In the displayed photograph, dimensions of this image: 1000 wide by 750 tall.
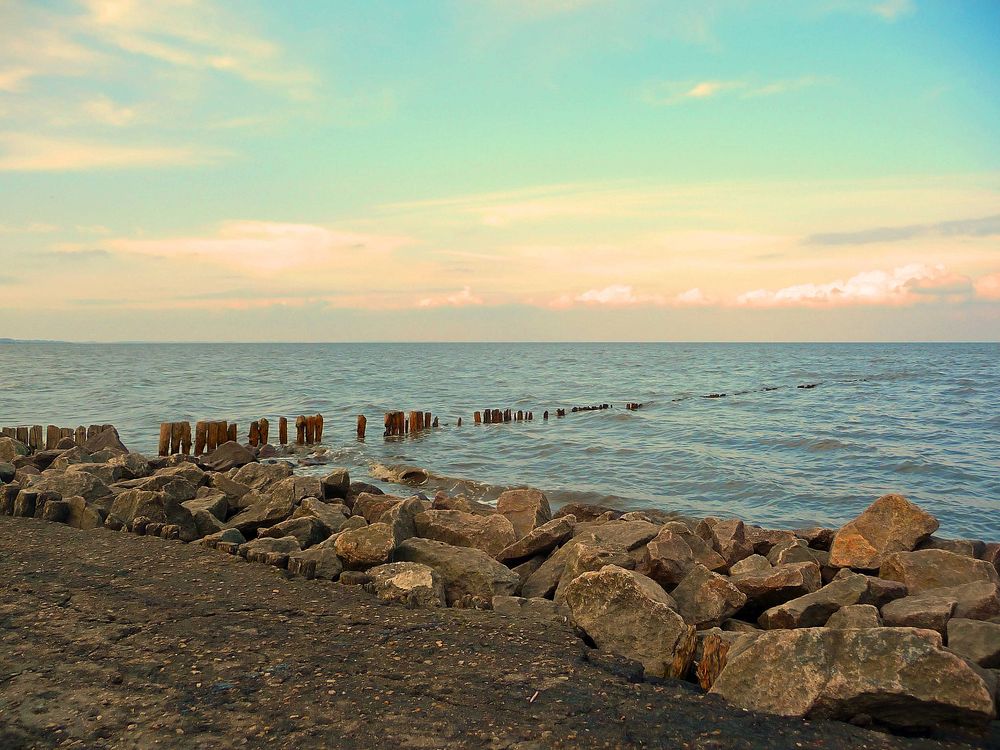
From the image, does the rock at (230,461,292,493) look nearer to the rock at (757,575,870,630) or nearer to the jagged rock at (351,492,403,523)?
the jagged rock at (351,492,403,523)

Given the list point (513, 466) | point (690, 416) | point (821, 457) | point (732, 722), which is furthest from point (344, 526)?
point (690, 416)

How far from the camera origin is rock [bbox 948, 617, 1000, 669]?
520cm

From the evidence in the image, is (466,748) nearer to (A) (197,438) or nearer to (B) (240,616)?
(B) (240,616)

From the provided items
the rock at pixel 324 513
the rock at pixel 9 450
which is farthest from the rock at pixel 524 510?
the rock at pixel 9 450

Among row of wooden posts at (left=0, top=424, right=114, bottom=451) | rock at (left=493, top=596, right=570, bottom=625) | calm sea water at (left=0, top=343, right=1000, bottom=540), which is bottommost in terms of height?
calm sea water at (left=0, top=343, right=1000, bottom=540)

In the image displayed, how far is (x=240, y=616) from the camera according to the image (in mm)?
5953

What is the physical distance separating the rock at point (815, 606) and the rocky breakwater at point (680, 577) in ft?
0.05

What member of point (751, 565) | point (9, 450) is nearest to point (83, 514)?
point (9, 450)

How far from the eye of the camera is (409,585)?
654 cm

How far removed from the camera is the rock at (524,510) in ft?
32.9

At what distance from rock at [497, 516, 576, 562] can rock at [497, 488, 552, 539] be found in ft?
4.04

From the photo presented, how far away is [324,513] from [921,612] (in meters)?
6.45

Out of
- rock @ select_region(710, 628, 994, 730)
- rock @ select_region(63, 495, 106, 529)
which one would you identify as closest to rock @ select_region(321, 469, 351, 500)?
rock @ select_region(63, 495, 106, 529)

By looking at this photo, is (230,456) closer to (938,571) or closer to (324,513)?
(324,513)
